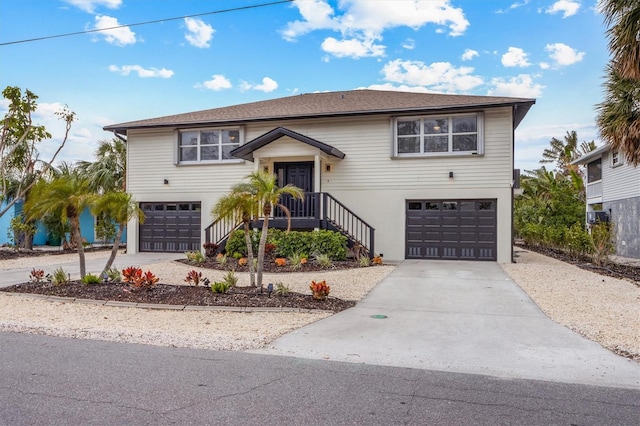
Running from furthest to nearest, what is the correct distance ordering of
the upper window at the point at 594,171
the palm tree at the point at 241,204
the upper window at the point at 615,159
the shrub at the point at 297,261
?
the upper window at the point at 594,171 < the upper window at the point at 615,159 < the shrub at the point at 297,261 < the palm tree at the point at 241,204

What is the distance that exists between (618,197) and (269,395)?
2181cm

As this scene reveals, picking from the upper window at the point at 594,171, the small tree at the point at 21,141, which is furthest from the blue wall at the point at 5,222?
the upper window at the point at 594,171

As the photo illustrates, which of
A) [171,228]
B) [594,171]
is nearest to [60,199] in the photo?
[171,228]

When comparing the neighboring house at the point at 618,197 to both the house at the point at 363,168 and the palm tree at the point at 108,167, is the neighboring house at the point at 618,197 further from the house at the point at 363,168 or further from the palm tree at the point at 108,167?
the palm tree at the point at 108,167

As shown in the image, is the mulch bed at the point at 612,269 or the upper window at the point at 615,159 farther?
the upper window at the point at 615,159

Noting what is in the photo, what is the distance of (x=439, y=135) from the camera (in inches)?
650

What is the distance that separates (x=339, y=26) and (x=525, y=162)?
35.2m

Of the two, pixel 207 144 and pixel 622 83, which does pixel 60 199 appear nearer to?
pixel 207 144

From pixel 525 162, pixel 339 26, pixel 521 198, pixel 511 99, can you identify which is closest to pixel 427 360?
pixel 511 99

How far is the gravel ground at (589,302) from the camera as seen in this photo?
20.8ft

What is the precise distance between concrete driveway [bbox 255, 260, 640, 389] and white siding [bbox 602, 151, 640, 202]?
13.0 meters

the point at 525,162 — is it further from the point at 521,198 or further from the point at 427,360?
the point at 427,360

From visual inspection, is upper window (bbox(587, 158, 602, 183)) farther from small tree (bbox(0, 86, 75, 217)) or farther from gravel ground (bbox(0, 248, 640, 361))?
small tree (bbox(0, 86, 75, 217))

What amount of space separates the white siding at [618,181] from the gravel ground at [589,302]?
24.4 ft
